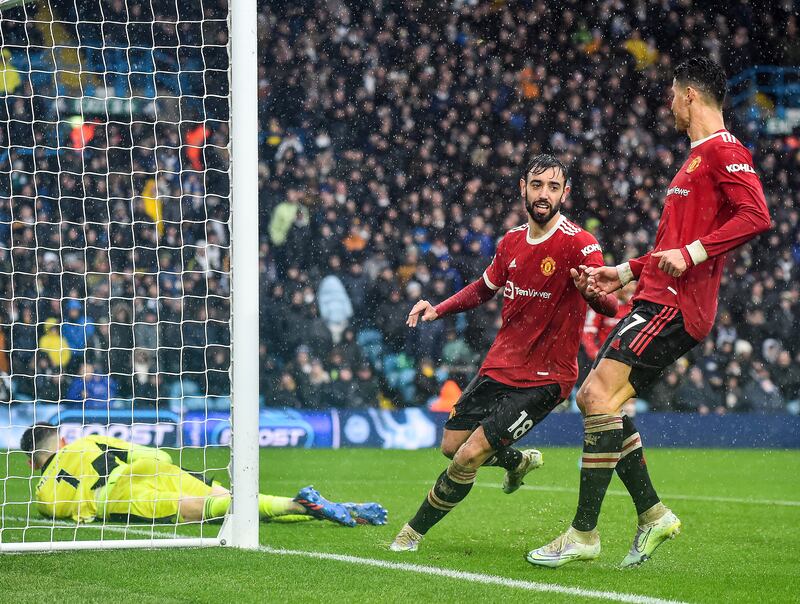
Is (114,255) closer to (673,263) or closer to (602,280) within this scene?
(602,280)

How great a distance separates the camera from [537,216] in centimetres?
540

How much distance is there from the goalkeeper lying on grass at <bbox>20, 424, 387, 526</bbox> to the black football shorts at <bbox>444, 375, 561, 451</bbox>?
128 centimetres

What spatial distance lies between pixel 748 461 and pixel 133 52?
37.0 ft

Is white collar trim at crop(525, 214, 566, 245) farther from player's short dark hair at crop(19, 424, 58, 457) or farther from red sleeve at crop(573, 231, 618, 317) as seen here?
player's short dark hair at crop(19, 424, 58, 457)

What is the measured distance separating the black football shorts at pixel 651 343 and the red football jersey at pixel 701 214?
4 cm

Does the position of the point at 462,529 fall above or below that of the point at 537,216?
below

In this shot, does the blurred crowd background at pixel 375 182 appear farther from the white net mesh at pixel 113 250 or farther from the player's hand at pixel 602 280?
the player's hand at pixel 602 280

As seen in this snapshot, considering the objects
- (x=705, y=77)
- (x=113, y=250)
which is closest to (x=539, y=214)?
(x=705, y=77)

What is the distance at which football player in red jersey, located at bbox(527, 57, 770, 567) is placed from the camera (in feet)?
15.6

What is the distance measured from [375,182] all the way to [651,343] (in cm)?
1233

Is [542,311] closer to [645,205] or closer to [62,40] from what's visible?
[645,205]

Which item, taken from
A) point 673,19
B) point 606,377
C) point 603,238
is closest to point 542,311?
point 606,377

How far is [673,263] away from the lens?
445cm

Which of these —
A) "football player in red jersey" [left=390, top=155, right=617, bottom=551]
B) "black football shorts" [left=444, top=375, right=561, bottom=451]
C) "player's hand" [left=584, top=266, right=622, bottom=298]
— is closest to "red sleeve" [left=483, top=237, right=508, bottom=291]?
"football player in red jersey" [left=390, top=155, right=617, bottom=551]
